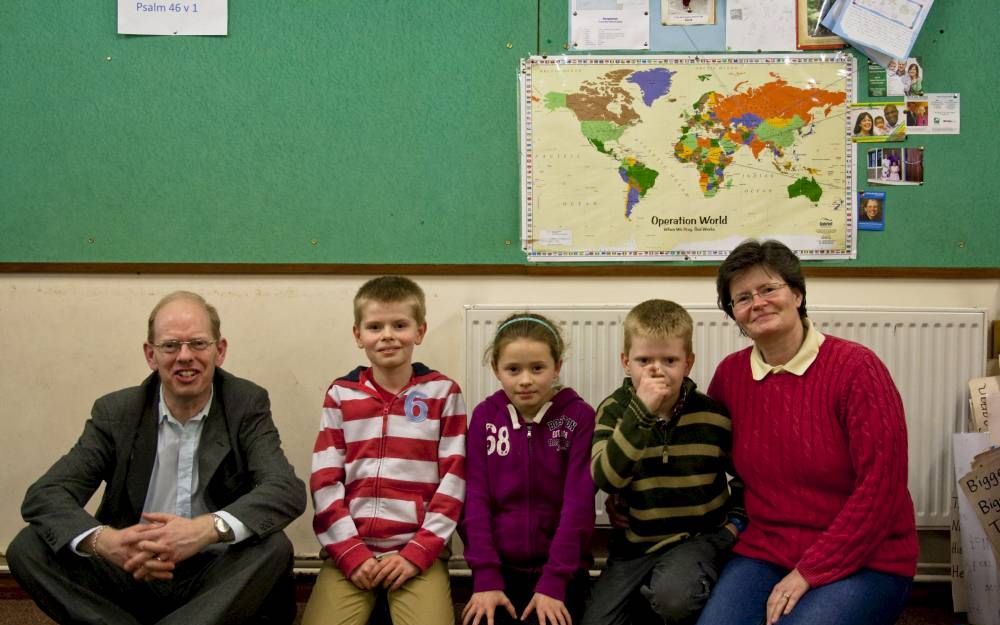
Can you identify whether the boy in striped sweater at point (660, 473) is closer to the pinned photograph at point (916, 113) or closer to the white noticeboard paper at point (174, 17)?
the pinned photograph at point (916, 113)

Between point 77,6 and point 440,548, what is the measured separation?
1.99 meters

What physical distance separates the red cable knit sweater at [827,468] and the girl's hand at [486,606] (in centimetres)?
55

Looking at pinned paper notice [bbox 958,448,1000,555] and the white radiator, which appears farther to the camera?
the white radiator

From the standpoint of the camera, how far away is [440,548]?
1.87 m

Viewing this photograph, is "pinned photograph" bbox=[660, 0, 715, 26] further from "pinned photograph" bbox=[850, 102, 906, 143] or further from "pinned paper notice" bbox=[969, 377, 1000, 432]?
"pinned paper notice" bbox=[969, 377, 1000, 432]

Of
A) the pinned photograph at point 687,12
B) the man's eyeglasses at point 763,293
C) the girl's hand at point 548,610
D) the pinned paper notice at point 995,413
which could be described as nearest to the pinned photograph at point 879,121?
the pinned photograph at point 687,12

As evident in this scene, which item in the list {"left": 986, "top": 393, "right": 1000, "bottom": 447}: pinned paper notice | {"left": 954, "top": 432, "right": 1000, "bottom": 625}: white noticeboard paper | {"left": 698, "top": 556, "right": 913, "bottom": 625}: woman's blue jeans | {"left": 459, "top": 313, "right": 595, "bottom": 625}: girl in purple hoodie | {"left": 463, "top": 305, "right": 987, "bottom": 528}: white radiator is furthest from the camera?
{"left": 463, "top": 305, "right": 987, "bottom": 528}: white radiator

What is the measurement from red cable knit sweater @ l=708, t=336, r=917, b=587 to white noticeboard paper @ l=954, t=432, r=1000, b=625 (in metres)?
0.70

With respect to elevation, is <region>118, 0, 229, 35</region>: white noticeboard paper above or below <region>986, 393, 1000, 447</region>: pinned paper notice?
above

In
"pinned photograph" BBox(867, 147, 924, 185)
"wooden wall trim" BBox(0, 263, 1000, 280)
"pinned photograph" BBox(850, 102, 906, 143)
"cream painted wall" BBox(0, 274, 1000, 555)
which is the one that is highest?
"pinned photograph" BBox(850, 102, 906, 143)

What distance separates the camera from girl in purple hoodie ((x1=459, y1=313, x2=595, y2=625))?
1.82m

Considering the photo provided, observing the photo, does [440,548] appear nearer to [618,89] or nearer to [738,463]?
[738,463]

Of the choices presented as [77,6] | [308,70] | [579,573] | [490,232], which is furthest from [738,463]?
[77,6]

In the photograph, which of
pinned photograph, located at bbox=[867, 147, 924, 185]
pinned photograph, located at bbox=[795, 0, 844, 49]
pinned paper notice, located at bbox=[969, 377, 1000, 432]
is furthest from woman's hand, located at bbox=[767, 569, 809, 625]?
pinned photograph, located at bbox=[795, 0, 844, 49]
